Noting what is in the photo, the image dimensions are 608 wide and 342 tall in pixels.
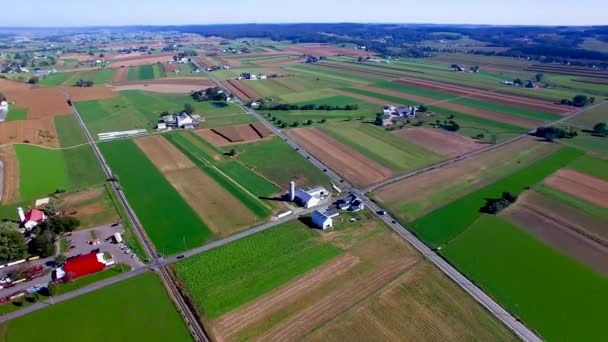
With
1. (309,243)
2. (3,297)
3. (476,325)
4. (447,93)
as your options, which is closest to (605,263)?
(476,325)

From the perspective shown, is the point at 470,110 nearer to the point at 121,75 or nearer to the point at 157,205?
the point at 157,205

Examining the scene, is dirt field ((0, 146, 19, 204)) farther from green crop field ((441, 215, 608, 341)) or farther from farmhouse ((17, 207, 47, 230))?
green crop field ((441, 215, 608, 341))

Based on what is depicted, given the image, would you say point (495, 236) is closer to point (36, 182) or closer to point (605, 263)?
point (605, 263)

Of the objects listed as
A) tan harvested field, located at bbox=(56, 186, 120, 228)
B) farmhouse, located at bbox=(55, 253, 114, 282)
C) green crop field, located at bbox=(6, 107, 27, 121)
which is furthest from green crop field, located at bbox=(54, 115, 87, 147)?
farmhouse, located at bbox=(55, 253, 114, 282)

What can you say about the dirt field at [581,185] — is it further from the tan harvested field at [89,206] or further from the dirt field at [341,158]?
the tan harvested field at [89,206]

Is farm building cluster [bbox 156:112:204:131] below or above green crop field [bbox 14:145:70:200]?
above

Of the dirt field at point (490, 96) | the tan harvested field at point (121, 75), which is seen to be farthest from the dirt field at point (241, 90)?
the dirt field at point (490, 96)
